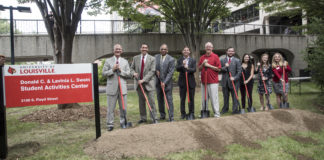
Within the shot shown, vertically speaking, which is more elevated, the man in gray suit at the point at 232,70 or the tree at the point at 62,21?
the tree at the point at 62,21

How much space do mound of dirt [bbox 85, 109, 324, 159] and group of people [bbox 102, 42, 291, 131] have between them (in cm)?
102

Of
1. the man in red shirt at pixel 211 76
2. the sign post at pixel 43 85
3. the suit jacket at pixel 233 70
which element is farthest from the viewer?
the suit jacket at pixel 233 70

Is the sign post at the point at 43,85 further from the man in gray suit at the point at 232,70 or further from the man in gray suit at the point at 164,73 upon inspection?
the man in gray suit at the point at 232,70

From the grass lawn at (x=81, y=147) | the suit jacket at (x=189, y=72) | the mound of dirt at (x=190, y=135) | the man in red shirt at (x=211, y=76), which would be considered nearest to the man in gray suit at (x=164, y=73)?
the suit jacket at (x=189, y=72)

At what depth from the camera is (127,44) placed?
16.2m

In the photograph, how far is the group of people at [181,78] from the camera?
16.7ft

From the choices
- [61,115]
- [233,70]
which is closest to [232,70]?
[233,70]

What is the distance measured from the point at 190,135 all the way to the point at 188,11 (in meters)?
10.5

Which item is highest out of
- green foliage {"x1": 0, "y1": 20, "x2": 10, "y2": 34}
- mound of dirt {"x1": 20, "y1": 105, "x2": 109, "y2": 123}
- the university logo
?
green foliage {"x1": 0, "y1": 20, "x2": 10, "y2": 34}

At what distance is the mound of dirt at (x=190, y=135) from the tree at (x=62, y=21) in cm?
438

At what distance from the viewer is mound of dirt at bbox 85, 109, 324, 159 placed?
375 centimetres

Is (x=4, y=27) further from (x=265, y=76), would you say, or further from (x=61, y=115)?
(x=265, y=76)

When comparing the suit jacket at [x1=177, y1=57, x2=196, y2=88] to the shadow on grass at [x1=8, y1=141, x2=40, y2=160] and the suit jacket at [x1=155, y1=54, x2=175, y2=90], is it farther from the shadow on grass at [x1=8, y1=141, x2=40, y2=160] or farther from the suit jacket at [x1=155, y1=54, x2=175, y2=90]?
the shadow on grass at [x1=8, y1=141, x2=40, y2=160]

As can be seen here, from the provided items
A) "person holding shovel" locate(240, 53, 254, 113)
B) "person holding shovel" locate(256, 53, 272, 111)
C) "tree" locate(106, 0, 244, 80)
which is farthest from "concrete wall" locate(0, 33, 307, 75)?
"person holding shovel" locate(240, 53, 254, 113)
